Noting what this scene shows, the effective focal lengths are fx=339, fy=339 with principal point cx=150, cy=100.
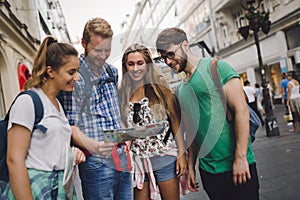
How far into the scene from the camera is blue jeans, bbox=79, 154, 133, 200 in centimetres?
194

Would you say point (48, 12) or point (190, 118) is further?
point (48, 12)

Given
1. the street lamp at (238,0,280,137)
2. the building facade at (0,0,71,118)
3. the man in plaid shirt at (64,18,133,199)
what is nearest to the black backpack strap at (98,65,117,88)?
the man in plaid shirt at (64,18,133,199)

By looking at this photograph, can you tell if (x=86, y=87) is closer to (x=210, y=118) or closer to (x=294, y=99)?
→ (x=210, y=118)

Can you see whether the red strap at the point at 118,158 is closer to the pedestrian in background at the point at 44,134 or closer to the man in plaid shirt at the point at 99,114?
the man in plaid shirt at the point at 99,114

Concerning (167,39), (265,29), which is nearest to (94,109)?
(167,39)

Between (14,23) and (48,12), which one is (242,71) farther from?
(14,23)

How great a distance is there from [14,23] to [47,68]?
9.62 meters

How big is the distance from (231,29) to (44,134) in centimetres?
2590

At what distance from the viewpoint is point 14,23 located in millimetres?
10312

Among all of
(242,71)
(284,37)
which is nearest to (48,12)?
(284,37)

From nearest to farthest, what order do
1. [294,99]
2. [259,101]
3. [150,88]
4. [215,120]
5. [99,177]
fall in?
1. [99,177]
2. [215,120]
3. [150,88]
4. [294,99]
5. [259,101]

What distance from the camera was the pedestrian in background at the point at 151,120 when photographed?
6.91 ft

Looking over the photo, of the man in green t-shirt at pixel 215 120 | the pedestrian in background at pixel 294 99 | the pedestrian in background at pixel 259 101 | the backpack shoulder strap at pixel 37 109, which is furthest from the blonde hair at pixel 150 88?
the pedestrian in background at pixel 259 101

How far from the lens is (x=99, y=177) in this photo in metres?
1.96
